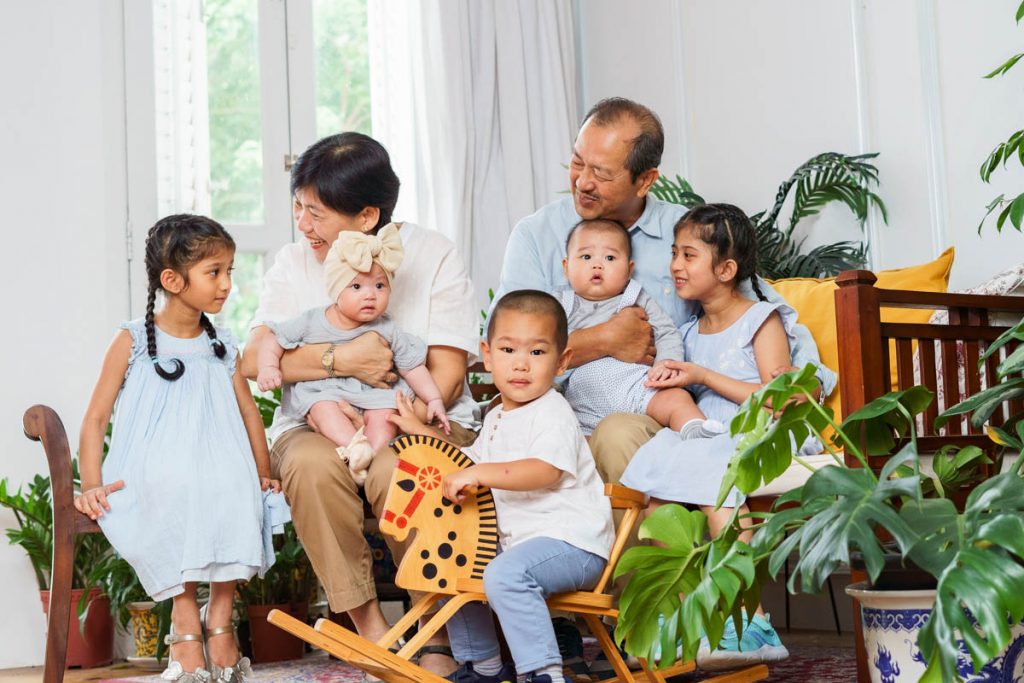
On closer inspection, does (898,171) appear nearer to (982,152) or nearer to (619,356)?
(982,152)

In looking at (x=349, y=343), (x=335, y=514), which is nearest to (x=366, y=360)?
(x=349, y=343)

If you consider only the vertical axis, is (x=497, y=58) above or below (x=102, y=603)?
above

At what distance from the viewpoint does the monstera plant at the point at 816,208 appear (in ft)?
11.1

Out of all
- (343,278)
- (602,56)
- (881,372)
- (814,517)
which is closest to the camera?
(814,517)

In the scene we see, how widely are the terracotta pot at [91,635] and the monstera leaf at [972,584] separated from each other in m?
2.63

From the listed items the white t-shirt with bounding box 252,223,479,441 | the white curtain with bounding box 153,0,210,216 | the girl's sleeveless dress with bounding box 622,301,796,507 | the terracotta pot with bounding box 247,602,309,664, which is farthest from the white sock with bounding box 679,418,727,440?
the white curtain with bounding box 153,0,210,216

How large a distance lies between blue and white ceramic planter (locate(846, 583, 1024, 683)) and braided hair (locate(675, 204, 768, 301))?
1.04 m

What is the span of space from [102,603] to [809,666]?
80.4 inches

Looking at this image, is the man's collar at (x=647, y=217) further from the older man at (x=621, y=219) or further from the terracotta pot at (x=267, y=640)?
the terracotta pot at (x=267, y=640)

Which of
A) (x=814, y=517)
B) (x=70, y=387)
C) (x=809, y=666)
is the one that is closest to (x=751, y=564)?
(x=814, y=517)

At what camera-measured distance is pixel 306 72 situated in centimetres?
419

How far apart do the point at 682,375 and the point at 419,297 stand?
0.67 m

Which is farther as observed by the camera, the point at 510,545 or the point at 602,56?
the point at 602,56

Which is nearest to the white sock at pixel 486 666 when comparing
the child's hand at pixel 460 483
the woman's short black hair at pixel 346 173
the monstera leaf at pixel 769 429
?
the child's hand at pixel 460 483
